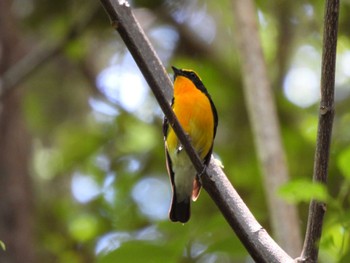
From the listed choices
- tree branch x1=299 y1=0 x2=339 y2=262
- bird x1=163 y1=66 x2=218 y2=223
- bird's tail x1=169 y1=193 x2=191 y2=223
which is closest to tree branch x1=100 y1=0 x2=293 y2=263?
tree branch x1=299 y1=0 x2=339 y2=262

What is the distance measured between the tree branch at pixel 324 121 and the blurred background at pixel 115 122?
1.92 m

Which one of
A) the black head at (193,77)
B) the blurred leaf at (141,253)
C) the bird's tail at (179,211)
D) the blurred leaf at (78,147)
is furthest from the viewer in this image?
the blurred leaf at (78,147)

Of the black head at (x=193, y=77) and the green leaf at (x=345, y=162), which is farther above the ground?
the green leaf at (x=345, y=162)

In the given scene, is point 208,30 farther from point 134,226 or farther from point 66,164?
point 134,226

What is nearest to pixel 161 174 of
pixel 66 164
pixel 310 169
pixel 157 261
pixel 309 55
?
pixel 66 164

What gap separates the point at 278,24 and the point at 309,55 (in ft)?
5.31

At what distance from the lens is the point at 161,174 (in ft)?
22.2

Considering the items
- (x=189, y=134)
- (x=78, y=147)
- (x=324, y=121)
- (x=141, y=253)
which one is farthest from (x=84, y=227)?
(x=324, y=121)

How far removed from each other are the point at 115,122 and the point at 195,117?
2910mm

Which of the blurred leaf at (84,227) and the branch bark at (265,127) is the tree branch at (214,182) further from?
the blurred leaf at (84,227)

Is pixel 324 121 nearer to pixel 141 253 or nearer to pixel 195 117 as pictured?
pixel 141 253

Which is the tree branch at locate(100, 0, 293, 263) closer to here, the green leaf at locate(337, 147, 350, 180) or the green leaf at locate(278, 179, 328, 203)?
the green leaf at locate(278, 179, 328, 203)

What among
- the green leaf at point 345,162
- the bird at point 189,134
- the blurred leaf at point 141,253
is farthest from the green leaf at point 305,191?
the bird at point 189,134

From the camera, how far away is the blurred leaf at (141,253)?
11.1 ft
